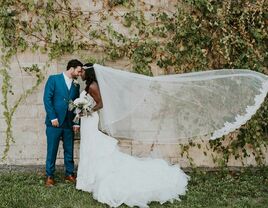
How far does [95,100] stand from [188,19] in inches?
74.2

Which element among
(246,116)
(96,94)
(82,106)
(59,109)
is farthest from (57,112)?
(246,116)

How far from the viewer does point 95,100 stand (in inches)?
277

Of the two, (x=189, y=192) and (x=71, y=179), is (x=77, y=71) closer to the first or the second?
(x=71, y=179)

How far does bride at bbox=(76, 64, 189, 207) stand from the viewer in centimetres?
644

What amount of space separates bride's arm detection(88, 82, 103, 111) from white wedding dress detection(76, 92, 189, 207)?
112mm

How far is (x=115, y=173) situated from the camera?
662 cm

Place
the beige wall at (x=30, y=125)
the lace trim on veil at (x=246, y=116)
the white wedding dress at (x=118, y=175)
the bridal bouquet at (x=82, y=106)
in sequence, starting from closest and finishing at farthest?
the white wedding dress at (x=118, y=175)
the lace trim on veil at (x=246, y=116)
the bridal bouquet at (x=82, y=106)
the beige wall at (x=30, y=125)

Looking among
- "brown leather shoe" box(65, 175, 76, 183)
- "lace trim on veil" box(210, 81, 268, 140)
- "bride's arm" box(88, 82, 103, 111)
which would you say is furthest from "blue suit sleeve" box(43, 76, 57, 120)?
"lace trim on veil" box(210, 81, 268, 140)

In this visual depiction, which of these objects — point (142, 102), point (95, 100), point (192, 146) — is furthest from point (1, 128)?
point (192, 146)

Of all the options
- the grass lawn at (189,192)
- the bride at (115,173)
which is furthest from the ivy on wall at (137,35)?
the bride at (115,173)

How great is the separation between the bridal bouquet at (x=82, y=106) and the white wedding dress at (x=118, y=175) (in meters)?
0.08

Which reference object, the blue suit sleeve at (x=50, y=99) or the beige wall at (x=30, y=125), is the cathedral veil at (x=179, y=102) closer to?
the blue suit sleeve at (x=50, y=99)

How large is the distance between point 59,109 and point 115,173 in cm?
123

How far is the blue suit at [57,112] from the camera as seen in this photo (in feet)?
23.3
